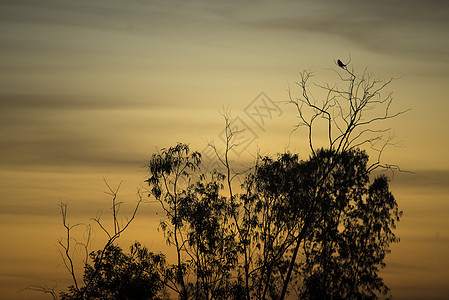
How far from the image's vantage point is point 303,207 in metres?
32.7

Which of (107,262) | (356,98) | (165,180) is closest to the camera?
(356,98)

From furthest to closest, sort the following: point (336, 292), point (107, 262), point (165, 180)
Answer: point (336, 292), point (165, 180), point (107, 262)

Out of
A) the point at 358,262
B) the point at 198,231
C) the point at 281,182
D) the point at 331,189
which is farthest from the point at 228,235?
the point at 358,262

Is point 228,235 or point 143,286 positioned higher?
point 228,235

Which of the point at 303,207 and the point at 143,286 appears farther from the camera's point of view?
the point at 303,207

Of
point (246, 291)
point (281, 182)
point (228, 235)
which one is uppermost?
point (281, 182)

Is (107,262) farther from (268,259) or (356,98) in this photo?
(356,98)

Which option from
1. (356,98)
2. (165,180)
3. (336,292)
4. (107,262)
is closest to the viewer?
(356,98)

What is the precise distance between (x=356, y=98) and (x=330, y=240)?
12.0 metres

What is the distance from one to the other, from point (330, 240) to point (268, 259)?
14.8ft

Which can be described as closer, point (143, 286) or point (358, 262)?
point (143, 286)

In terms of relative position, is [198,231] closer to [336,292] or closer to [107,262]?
[107,262]

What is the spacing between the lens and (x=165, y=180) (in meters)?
32.2

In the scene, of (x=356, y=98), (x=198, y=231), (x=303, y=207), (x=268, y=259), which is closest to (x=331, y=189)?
(x=303, y=207)
